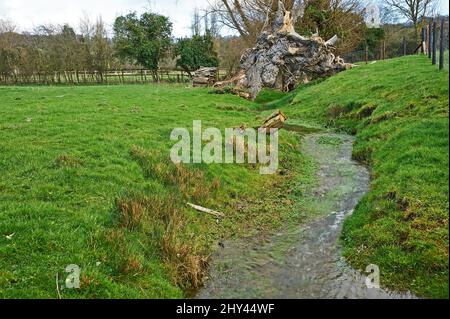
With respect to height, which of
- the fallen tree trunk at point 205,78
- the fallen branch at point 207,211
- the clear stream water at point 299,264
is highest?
the fallen tree trunk at point 205,78

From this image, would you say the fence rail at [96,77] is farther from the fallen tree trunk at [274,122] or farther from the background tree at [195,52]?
the fallen tree trunk at [274,122]

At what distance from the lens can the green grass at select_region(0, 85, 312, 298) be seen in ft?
21.5

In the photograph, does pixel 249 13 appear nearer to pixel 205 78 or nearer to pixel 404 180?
pixel 205 78

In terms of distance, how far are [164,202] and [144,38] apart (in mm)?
43800

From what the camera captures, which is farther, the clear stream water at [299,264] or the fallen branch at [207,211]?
the fallen branch at [207,211]

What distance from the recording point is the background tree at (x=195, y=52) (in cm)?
4822

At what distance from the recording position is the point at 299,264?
300 inches

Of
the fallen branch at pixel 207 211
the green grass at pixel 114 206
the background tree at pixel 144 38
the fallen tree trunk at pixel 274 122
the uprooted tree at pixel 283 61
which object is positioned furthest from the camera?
the background tree at pixel 144 38

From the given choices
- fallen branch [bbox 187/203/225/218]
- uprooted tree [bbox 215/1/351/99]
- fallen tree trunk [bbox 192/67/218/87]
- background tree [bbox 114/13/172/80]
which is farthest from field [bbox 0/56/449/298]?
background tree [bbox 114/13/172/80]

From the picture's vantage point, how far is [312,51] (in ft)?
98.4

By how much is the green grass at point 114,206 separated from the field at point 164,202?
3cm

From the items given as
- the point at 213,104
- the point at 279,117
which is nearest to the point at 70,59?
the point at 213,104

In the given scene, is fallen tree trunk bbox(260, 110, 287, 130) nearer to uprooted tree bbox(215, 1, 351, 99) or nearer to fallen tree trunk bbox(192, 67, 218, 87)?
uprooted tree bbox(215, 1, 351, 99)

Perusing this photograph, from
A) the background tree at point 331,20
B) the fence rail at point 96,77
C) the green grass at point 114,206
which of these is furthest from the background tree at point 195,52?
the green grass at point 114,206
